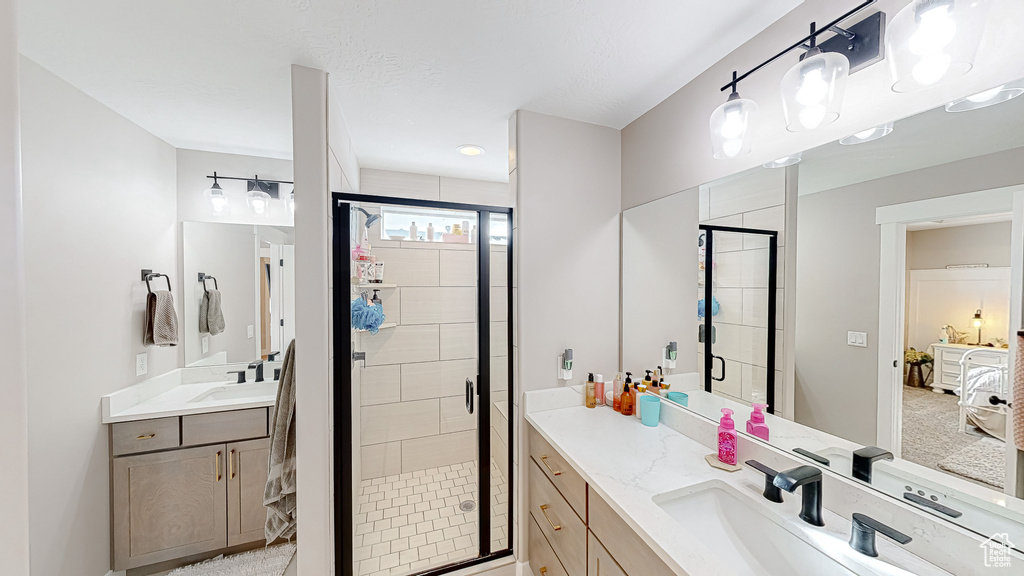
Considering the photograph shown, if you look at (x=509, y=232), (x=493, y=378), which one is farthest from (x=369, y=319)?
(x=509, y=232)

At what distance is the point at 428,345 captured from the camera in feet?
6.15

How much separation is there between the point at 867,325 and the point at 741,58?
3.33ft

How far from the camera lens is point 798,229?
1125mm

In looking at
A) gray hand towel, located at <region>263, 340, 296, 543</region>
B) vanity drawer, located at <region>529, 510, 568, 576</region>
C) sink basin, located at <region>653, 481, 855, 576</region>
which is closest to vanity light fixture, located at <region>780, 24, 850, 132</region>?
sink basin, located at <region>653, 481, 855, 576</region>

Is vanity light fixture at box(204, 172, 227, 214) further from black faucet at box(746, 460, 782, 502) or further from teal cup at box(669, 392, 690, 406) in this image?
black faucet at box(746, 460, 782, 502)

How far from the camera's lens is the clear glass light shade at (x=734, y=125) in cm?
118

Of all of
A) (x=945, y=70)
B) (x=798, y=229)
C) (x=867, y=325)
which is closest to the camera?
(x=945, y=70)

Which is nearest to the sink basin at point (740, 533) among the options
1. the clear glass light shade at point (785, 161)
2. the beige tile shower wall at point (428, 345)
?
the beige tile shower wall at point (428, 345)

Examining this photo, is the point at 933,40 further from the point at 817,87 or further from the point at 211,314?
the point at 211,314

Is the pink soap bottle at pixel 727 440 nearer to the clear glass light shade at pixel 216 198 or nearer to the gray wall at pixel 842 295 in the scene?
the gray wall at pixel 842 295

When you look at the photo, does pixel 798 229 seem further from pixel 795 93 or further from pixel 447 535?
pixel 447 535

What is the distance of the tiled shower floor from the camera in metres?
1.74

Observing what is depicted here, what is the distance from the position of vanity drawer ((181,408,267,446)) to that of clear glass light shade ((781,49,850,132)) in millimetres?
2704

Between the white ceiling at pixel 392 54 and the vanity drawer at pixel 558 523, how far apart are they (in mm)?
1740
